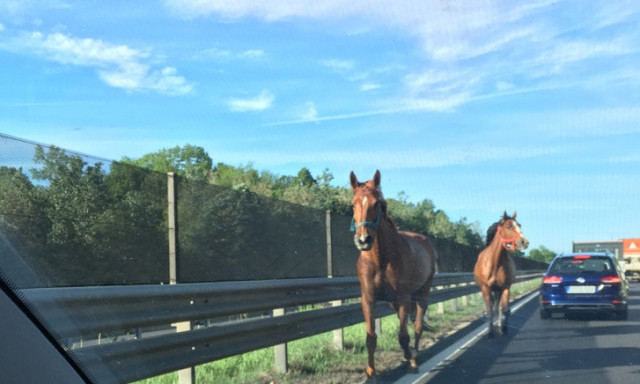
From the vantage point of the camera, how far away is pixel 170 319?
5.05m

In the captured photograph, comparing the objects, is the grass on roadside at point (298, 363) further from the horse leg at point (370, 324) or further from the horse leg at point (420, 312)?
the horse leg at point (420, 312)

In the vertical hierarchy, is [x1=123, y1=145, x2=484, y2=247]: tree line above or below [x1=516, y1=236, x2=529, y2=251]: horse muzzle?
above

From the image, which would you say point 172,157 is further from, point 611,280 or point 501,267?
point 611,280

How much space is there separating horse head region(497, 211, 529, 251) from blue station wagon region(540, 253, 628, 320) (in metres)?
3.75

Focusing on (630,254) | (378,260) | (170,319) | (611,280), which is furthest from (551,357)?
(630,254)

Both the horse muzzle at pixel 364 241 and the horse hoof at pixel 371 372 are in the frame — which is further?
the horse hoof at pixel 371 372

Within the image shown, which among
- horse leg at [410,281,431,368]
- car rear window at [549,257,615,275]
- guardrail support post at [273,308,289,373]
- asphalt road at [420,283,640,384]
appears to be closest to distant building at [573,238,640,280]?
car rear window at [549,257,615,275]

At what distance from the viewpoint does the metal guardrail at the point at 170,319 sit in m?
3.83

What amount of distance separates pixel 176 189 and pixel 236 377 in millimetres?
2481

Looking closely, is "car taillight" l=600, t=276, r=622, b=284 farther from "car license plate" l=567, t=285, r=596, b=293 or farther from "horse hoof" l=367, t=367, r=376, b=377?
"horse hoof" l=367, t=367, r=376, b=377

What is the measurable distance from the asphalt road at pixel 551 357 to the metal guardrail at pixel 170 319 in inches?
67.0

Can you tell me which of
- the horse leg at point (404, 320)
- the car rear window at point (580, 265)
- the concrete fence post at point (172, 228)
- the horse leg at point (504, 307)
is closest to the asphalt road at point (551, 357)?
the horse leg at point (504, 307)

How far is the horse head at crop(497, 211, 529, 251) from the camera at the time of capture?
12425 mm

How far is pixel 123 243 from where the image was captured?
7742 millimetres
